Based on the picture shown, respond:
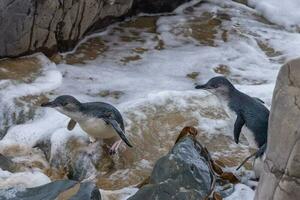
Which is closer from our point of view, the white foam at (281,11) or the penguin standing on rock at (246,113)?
the penguin standing on rock at (246,113)

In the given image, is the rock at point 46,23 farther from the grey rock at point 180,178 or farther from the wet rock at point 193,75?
the grey rock at point 180,178

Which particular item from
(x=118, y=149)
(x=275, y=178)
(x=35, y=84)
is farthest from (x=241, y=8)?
(x=275, y=178)

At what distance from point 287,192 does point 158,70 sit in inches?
156

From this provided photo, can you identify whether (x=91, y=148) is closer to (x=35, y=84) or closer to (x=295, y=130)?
(x=35, y=84)

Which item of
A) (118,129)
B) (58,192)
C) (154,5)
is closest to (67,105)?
(118,129)

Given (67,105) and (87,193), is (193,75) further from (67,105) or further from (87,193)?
(87,193)

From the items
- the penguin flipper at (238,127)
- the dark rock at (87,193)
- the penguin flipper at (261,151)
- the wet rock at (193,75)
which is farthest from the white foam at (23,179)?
the wet rock at (193,75)

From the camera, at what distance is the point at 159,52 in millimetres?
7594

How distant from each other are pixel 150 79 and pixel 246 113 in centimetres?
205

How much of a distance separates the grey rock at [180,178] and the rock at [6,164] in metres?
1.21

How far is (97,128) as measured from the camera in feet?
16.8

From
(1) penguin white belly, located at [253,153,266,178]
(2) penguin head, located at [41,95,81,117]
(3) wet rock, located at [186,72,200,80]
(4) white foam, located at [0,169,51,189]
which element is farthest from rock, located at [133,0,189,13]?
(1) penguin white belly, located at [253,153,266,178]

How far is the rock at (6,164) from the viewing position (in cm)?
506

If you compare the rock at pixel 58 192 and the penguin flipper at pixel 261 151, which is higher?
the penguin flipper at pixel 261 151
